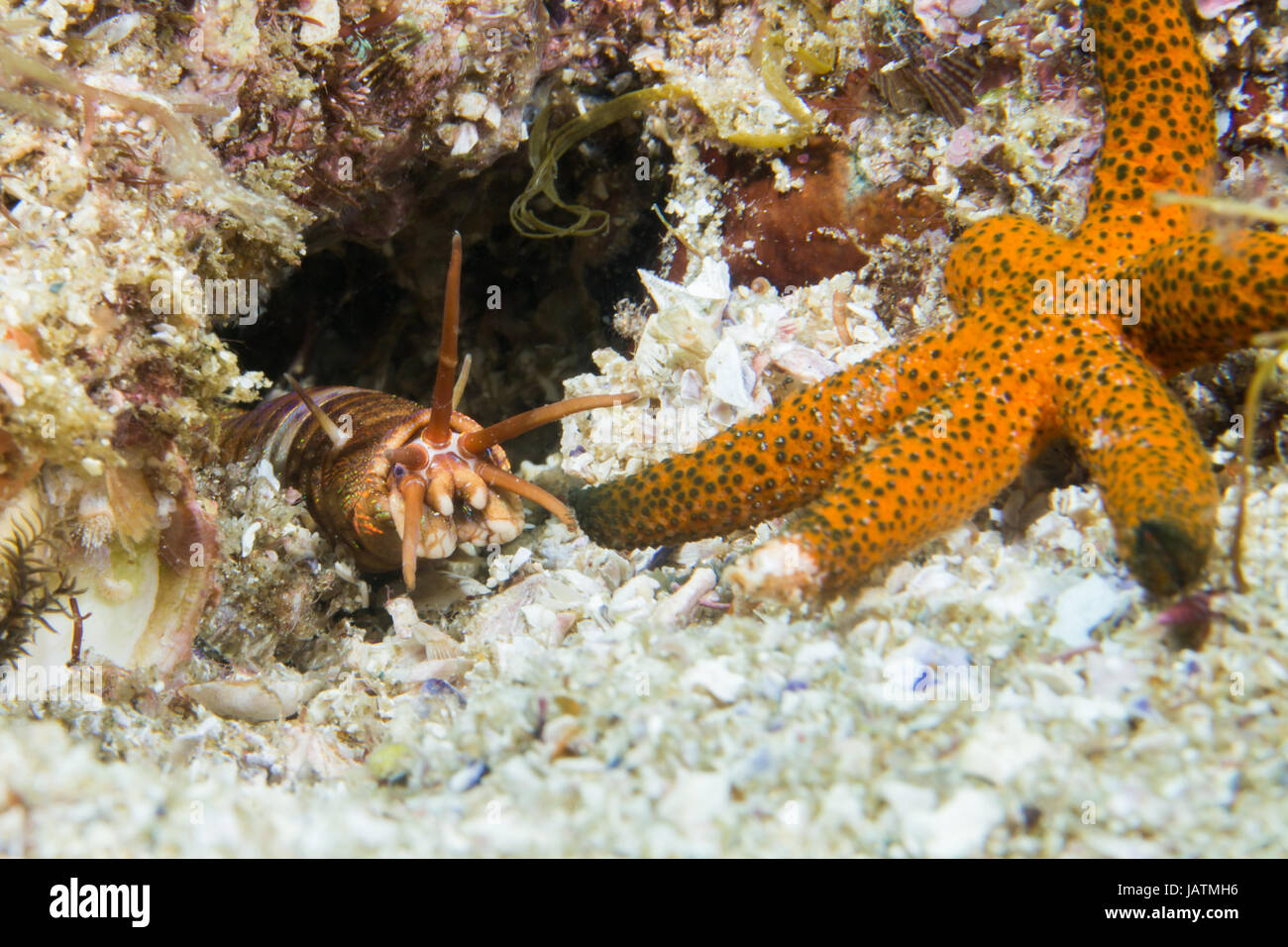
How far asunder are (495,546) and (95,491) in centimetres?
169

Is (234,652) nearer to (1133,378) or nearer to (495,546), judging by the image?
(495,546)

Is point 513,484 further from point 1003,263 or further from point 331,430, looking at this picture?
point 1003,263

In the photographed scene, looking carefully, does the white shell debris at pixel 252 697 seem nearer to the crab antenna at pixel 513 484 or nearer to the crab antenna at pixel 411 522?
the crab antenna at pixel 411 522

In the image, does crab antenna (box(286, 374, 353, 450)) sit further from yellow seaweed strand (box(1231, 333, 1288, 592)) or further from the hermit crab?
yellow seaweed strand (box(1231, 333, 1288, 592))

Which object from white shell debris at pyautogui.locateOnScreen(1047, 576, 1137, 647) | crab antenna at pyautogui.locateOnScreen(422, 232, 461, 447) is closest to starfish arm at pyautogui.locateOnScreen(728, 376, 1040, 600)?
white shell debris at pyautogui.locateOnScreen(1047, 576, 1137, 647)

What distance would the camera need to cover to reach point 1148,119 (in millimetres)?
2244

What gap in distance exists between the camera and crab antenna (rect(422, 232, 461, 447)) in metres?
2.85

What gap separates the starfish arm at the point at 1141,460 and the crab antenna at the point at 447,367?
210 cm

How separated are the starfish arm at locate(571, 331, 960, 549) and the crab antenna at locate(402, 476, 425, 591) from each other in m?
1.05

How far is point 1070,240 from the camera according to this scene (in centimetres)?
238

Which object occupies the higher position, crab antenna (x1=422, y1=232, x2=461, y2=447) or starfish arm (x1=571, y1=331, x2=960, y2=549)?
crab antenna (x1=422, y1=232, x2=461, y2=447)
